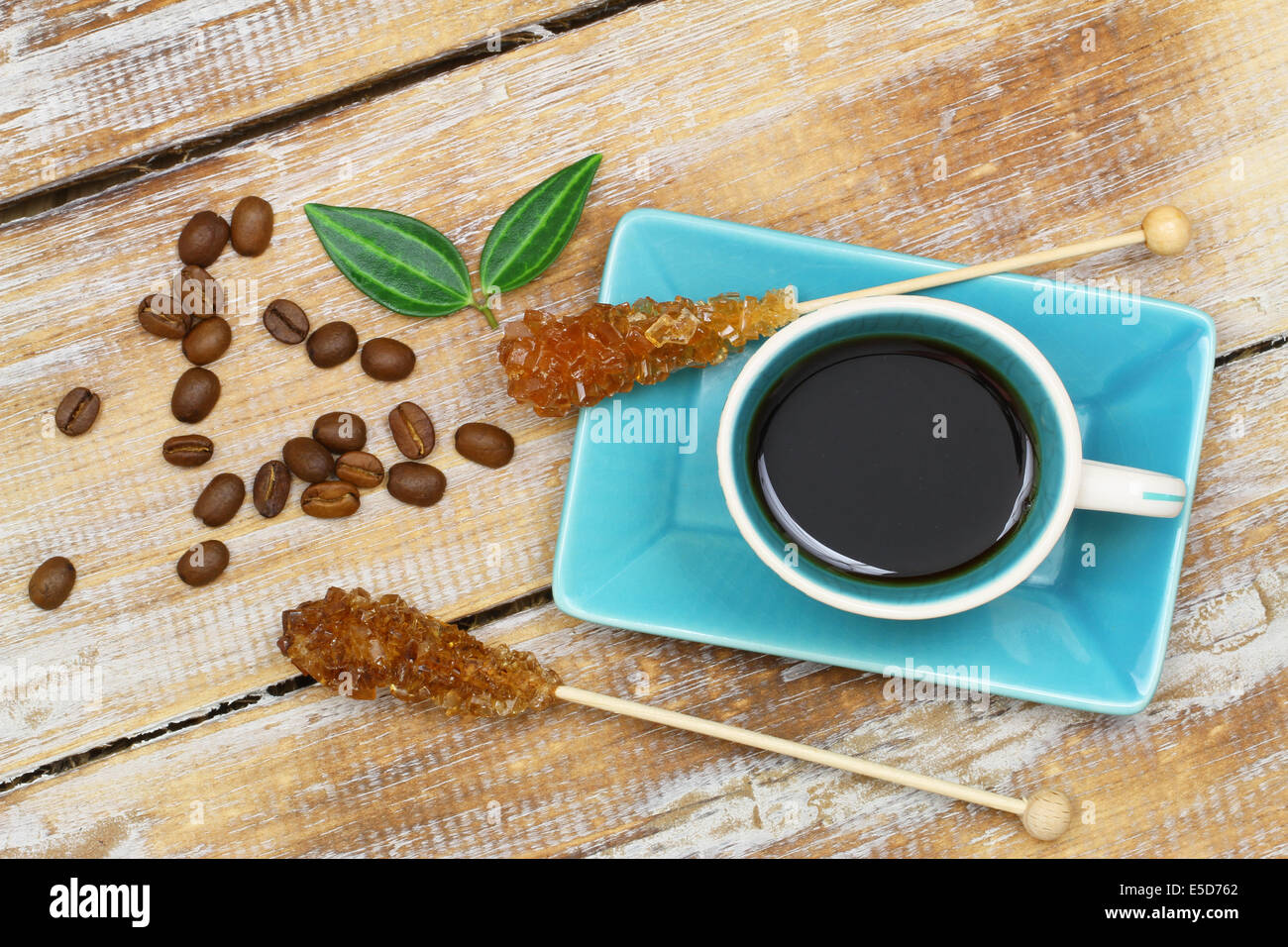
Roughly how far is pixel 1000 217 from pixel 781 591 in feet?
1.62

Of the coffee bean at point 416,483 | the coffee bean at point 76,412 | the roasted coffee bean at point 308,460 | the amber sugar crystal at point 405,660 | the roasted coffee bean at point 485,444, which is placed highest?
the coffee bean at point 76,412

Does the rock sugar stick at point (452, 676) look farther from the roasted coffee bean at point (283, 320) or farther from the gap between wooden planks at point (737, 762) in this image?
the roasted coffee bean at point (283, 320)

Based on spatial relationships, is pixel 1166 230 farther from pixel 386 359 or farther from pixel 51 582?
pixel 51 582

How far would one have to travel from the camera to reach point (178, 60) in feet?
3.69

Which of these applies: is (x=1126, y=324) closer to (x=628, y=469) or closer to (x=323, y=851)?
(x=628, y=469)

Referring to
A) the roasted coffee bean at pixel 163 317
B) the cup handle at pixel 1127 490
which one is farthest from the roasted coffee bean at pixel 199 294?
the cup handle at pixel 1127 490

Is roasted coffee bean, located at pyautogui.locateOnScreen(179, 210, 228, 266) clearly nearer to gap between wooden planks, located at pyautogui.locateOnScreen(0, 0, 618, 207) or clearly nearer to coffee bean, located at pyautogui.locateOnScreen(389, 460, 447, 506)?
gap between wooden planks, located at pyautogui.locateOnScreen(0, 0, 618, 207)

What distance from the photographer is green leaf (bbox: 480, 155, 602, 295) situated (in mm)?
1063

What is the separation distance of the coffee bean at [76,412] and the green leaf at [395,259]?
0.32 meters

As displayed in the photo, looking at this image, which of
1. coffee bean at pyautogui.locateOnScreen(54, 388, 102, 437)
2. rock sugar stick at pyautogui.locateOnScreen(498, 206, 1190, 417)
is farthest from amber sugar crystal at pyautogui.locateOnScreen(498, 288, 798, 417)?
coffee bean at pyautogui.locateOnScreen(54, 388, 102, 437)

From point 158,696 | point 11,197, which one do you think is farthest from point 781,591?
point 11,197

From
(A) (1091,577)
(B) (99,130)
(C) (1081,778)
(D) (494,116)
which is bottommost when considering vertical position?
(C) (1081,778)

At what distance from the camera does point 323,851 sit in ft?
3.62

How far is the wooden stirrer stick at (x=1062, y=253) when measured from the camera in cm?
91
